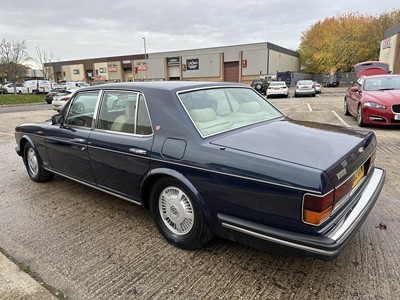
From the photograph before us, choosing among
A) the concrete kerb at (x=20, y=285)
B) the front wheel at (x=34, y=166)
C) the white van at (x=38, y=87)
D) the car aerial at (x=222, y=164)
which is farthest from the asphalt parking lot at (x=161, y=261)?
the white van at (x=38, y=87)

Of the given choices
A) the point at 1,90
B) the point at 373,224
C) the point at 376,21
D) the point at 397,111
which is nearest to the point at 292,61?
the point at 376,21

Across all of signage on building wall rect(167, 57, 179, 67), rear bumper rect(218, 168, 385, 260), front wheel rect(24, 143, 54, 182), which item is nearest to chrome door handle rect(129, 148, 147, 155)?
rear bumper rect(218, 168, 385, 260)

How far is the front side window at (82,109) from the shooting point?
3.69 m

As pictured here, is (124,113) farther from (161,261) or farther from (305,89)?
(305,89)

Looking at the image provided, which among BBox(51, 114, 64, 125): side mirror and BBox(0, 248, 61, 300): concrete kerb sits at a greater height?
BBox(51, 114, 64, 125): side mirror

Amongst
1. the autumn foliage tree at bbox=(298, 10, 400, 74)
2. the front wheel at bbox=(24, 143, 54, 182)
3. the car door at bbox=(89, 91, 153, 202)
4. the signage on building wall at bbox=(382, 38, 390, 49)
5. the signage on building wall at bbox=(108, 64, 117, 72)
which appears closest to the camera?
the car door at bbox=(89, 91, 153, 202)

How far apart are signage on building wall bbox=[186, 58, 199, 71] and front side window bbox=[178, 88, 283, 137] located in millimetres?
49587

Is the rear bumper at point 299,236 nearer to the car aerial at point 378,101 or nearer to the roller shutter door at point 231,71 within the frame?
the car aerial at point 378,101

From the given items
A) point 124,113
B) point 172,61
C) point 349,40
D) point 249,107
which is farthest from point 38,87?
point 349,40

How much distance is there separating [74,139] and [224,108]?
6.07ft

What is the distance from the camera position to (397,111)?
7.43 metres

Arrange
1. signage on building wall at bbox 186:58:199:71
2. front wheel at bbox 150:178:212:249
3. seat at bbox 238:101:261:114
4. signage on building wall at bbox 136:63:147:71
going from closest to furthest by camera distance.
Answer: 1. front wheel at bbox 150:178:212:249
2. seat at bbox 238:101:261:114
3. signage on building wall at bbox 186:58:199:71
4. signage on building wall at bbox 136:63:147:71

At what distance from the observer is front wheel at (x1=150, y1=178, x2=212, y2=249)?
266 cm

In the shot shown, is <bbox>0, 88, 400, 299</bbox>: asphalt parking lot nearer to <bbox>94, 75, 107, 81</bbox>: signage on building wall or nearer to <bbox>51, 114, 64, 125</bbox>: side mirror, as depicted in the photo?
<bbox>51, 114, 64, 125</bbox>: side mirror
